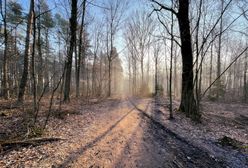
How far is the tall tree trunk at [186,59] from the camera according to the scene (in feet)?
25.0

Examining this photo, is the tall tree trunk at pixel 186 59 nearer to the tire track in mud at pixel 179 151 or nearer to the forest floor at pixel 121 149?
the forest floor at pixel 121 149

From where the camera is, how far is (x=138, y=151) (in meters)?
3.77

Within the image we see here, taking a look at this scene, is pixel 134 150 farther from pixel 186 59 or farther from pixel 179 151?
pixel 186 59

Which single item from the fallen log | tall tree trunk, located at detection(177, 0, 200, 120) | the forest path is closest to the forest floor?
the forest path

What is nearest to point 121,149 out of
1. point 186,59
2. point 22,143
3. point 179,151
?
point 179,151

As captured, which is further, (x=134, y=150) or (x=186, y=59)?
(x=186, y=59)

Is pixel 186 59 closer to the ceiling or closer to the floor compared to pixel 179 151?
closer to the ceiling

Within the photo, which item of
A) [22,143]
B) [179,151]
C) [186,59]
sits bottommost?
[179,151]

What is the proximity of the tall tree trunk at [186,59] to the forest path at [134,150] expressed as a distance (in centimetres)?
307

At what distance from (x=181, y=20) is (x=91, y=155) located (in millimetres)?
7500

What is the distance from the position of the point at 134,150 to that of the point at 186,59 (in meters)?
6.00

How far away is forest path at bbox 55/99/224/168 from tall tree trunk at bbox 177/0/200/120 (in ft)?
10.1

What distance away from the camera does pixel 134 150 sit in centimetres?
382

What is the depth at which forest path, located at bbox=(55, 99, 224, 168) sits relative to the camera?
324 cm
